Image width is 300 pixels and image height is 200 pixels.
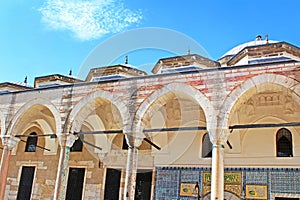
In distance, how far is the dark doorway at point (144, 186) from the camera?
9.34 metres

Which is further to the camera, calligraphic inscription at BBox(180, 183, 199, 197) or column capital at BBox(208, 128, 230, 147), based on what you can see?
calligraphic inscription at BBox(180, 183, 199, 197)

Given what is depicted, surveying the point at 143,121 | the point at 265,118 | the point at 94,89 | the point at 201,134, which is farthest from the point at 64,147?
the point at 265,118

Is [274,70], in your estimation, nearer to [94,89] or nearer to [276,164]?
[276,164]

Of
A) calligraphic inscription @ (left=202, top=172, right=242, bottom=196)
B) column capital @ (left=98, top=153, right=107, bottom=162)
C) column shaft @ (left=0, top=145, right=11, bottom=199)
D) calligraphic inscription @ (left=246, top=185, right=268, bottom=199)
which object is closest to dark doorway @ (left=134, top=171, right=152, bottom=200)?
column capital @ (left=98, top=153, right=107, bottom=162)

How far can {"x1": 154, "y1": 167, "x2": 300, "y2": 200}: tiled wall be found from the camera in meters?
7.82

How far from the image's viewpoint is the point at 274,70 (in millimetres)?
6684

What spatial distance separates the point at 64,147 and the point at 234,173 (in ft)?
14.1

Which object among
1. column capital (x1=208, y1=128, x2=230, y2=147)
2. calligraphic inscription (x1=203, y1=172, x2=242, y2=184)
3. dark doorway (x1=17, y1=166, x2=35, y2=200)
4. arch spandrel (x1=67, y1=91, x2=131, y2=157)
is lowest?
dark doorway (x1=17, y1=166, x2=35, y2=200)

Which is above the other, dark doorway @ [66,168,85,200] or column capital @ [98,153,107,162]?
column capital @ [98,153,107,162]

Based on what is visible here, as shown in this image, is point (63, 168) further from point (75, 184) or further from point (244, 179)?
point (244, 179)

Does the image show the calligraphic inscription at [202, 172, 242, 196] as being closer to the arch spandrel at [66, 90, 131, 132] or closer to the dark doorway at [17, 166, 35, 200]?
the arch spandrel at [66, 90, 131, 132]

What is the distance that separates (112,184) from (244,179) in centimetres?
384

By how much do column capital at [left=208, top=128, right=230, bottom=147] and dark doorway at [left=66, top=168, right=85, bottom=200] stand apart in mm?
5163

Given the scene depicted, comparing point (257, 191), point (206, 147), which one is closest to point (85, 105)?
point (206, 147)
